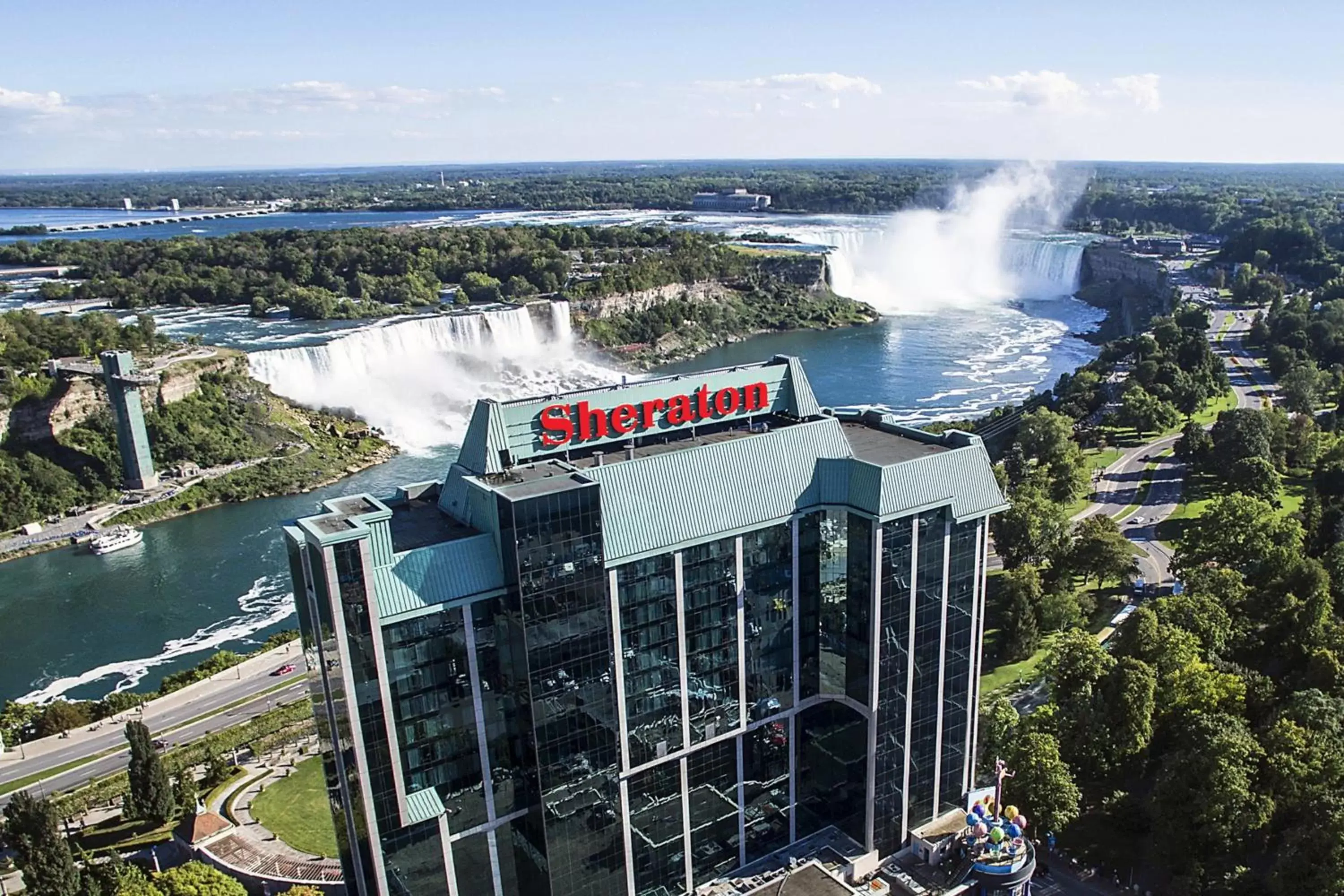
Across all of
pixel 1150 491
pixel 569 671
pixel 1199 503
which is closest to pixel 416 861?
pixel 569 671

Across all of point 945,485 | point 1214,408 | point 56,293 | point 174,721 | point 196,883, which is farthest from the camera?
point 56,293

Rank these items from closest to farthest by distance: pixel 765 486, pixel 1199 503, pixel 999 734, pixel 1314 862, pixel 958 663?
pixel 1314 862
pixel 765 486
pixel 958 663
pixel 999 734
pixel 1199 503

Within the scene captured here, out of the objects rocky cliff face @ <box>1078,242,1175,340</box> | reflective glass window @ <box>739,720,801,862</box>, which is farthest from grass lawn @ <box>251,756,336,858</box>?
rocky cliff face @ <box>1078,242,1175,340</box>

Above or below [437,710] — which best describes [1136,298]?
below

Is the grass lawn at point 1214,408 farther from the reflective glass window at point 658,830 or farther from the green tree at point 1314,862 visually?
the reflective glass window at point 658,830

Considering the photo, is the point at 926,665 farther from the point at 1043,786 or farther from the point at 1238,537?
the point at 1238,537
